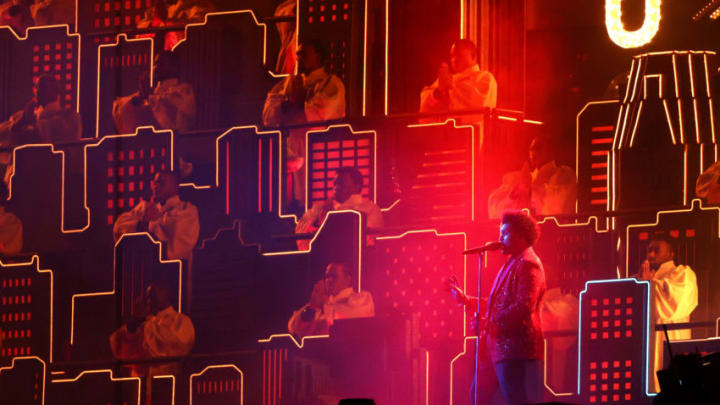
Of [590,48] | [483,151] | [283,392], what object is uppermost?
[590,48]

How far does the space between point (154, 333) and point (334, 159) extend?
1.68m

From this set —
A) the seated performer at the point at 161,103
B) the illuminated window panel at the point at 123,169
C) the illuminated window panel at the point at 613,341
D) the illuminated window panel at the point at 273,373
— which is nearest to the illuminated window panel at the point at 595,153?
the illuminated window panel at the point at 613,341

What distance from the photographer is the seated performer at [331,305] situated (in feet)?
24.2

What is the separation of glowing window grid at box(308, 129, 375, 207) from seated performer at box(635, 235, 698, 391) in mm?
1814

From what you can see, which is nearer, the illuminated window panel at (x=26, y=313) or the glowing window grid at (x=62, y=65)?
the illuminated window panel at (x=26, y=313)

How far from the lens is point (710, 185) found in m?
7.05

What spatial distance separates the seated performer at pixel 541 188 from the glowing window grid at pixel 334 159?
0.84 m

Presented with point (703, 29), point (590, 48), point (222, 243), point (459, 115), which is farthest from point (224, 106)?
point (703, 29)

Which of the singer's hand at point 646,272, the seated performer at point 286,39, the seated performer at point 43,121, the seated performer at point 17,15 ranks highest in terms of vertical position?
the seated performer at point 17,15

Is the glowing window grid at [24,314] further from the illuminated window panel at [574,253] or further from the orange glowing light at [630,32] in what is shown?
the orange glowing light at [630,32]

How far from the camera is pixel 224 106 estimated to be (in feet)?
25.7

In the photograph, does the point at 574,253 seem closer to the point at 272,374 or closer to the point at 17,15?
the point at 272,374

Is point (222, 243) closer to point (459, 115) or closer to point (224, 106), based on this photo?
point (224, 106)

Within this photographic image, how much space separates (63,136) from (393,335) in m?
2.76
